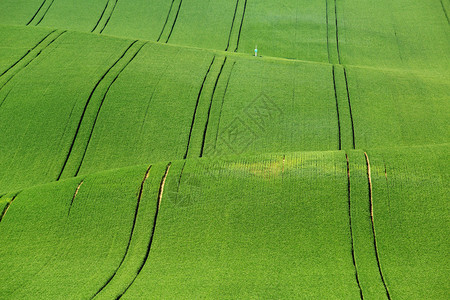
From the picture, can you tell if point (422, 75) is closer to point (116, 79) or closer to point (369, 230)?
point (369, 230)

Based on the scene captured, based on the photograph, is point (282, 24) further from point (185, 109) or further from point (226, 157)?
point (226, 157)

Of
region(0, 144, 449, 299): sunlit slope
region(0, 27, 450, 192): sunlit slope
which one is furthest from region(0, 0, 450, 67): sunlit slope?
region(0, 144, 449, 299): sunlit slope

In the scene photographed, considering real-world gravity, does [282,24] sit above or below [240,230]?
below

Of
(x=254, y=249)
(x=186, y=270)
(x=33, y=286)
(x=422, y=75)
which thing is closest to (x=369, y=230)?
(x=254, y=249)

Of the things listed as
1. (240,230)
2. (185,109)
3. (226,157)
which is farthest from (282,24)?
(240,230)

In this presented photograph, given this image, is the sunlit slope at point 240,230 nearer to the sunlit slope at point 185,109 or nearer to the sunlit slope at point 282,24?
the sunlit slope at point 185,109

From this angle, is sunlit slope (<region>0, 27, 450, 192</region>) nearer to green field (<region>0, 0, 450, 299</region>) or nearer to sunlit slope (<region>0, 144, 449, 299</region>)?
green field (<region>0, 0, 450, 299</region>)
